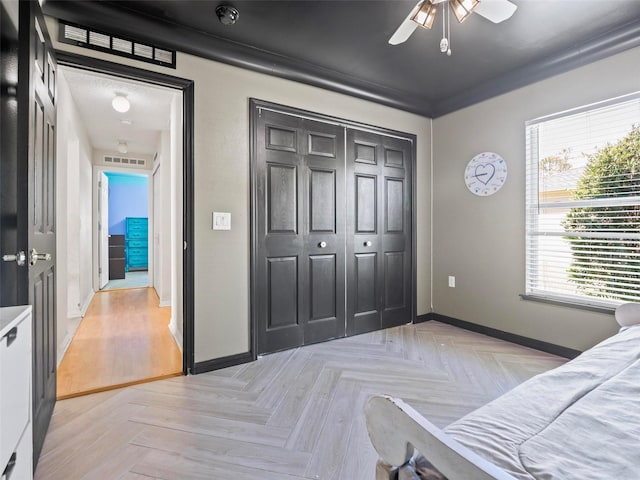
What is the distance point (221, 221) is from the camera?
8.07 ft

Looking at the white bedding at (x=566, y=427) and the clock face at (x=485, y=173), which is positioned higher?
the clock face at (x=485, y=173)

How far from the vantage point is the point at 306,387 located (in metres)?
2.17

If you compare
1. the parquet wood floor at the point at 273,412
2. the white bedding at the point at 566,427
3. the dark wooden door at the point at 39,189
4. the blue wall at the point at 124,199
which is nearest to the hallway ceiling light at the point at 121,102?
the dark wooden door at the point at 39,189

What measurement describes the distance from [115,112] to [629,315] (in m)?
4.83

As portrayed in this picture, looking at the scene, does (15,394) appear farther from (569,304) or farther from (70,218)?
(569,304)

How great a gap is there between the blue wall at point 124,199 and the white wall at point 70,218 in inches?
128

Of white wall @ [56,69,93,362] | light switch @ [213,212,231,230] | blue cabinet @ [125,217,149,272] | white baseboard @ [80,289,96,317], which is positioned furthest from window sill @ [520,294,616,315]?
blue cabinet @ [125,217,149,272]

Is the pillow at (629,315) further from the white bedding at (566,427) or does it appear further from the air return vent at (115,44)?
the air return vent at (115,44)

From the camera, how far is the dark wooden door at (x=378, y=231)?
317cm

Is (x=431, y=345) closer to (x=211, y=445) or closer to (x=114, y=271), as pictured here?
(x=211, y=445)

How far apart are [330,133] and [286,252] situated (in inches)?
46.2

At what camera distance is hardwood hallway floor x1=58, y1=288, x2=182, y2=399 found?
7.39ft

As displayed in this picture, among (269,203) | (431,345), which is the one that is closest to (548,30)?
(269,203)

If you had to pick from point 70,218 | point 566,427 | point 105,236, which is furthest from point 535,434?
point 105,236
